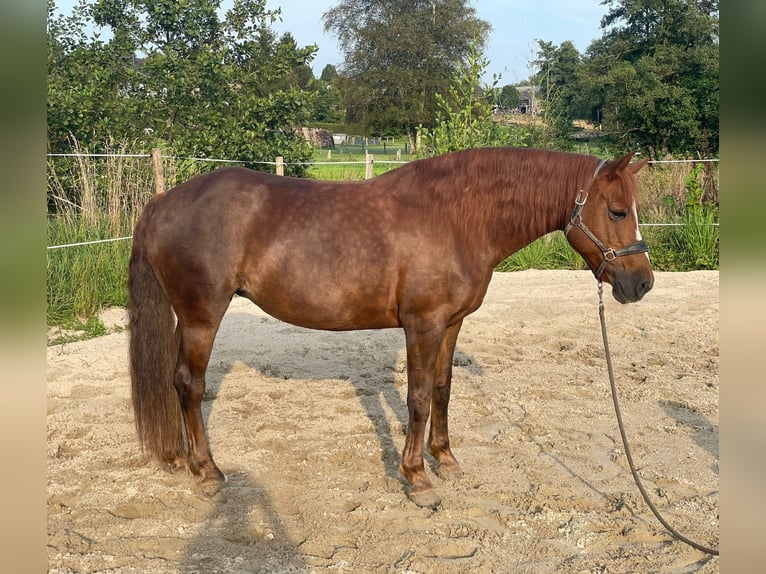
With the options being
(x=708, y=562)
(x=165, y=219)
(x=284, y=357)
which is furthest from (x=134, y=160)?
(x=708, y=562)

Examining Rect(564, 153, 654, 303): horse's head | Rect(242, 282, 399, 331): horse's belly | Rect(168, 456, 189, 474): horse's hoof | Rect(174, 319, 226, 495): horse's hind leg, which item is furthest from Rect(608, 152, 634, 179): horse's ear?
Rect(168, 456, 189, 474): horse's hoof

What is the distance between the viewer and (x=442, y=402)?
3.75 meters

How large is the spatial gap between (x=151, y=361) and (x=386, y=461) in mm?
1443

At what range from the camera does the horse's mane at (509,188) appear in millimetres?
3311

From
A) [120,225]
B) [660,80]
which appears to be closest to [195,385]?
[120,225]

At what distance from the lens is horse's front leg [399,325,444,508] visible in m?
3.35

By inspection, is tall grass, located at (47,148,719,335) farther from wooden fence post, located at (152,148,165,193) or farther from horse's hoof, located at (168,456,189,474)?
horse's hoof, located at (168,456,189,474)

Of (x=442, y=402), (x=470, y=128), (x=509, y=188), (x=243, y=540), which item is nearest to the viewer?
(x=243, y=540)

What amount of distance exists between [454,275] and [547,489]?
120 centimetres

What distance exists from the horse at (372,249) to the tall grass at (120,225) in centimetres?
344

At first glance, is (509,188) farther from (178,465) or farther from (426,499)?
(178,465)

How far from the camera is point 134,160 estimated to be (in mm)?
8703

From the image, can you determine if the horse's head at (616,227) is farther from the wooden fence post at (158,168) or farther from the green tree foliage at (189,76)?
the green tree foliage at (189,76)
